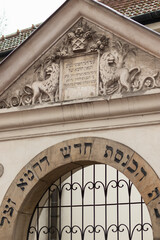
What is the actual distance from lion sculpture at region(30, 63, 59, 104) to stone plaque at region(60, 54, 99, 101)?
0.12 meters

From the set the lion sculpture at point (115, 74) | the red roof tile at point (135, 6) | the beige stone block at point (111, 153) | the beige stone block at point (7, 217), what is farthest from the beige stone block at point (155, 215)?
the red roof tile at point (135, 6)

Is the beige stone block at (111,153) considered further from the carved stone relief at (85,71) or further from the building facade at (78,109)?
the carved stone relief at (85,71)

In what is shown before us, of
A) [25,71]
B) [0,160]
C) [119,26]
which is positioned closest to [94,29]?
[119,26]

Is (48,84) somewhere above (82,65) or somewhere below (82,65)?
below

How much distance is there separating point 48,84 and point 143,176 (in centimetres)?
237

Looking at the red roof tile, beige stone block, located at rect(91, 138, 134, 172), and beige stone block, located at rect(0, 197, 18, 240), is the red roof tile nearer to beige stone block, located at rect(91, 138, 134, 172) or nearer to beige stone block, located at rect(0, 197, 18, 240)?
beige stone block, located at rect(91, 138, 134, 172)

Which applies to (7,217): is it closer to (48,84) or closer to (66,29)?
(48,84)

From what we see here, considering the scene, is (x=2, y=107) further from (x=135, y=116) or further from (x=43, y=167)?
(x=135, y=116)

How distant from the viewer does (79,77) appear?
1042cm

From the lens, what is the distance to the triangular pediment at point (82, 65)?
32.4ft

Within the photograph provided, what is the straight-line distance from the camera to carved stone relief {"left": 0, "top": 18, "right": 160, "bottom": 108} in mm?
9859

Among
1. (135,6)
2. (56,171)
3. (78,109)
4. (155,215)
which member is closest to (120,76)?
(78,109)

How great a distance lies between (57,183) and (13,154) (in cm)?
104

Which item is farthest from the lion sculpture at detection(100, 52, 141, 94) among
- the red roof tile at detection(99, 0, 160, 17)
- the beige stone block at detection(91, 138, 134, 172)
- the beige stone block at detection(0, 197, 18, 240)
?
the red roof tile at detection(99, 0, 160, 17)
